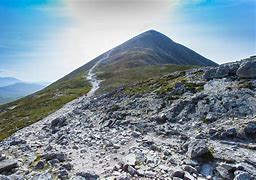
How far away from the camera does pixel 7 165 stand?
743 inches

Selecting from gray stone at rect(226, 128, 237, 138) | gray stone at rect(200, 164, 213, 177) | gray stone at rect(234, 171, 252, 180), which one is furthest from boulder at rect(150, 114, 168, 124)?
gray stone at rect(234, 171, 252, 180)

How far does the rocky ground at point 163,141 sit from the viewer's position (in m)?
17.2

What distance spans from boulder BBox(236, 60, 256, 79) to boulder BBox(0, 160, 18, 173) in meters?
29.8

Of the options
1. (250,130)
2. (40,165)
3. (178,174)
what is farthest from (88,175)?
(250,130)

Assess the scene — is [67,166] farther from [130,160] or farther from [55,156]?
[130,160]

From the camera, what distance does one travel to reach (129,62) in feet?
632

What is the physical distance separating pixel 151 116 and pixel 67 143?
1090 centimetres

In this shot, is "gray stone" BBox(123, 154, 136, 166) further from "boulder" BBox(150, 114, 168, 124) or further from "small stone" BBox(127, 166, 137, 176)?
"boulder" BBox(150, 114, 168, 124)

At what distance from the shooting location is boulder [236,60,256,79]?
34.4 m

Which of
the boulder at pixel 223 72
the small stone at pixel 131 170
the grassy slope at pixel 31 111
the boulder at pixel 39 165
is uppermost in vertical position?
the boulder at pixel 223 72

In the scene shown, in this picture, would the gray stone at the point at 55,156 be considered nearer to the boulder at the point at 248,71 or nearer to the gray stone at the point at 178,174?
the gray stone at the point at 178,174

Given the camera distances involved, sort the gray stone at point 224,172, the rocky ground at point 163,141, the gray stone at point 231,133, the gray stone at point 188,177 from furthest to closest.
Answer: the gray stone at point 231,133
the rocky ground at point 163,141
the gray stone at point 224,172
the gray stone at point 188,177

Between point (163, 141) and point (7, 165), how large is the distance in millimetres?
13210

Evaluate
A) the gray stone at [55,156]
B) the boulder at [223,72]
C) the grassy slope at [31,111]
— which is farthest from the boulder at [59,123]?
the boulder at [223,72]
